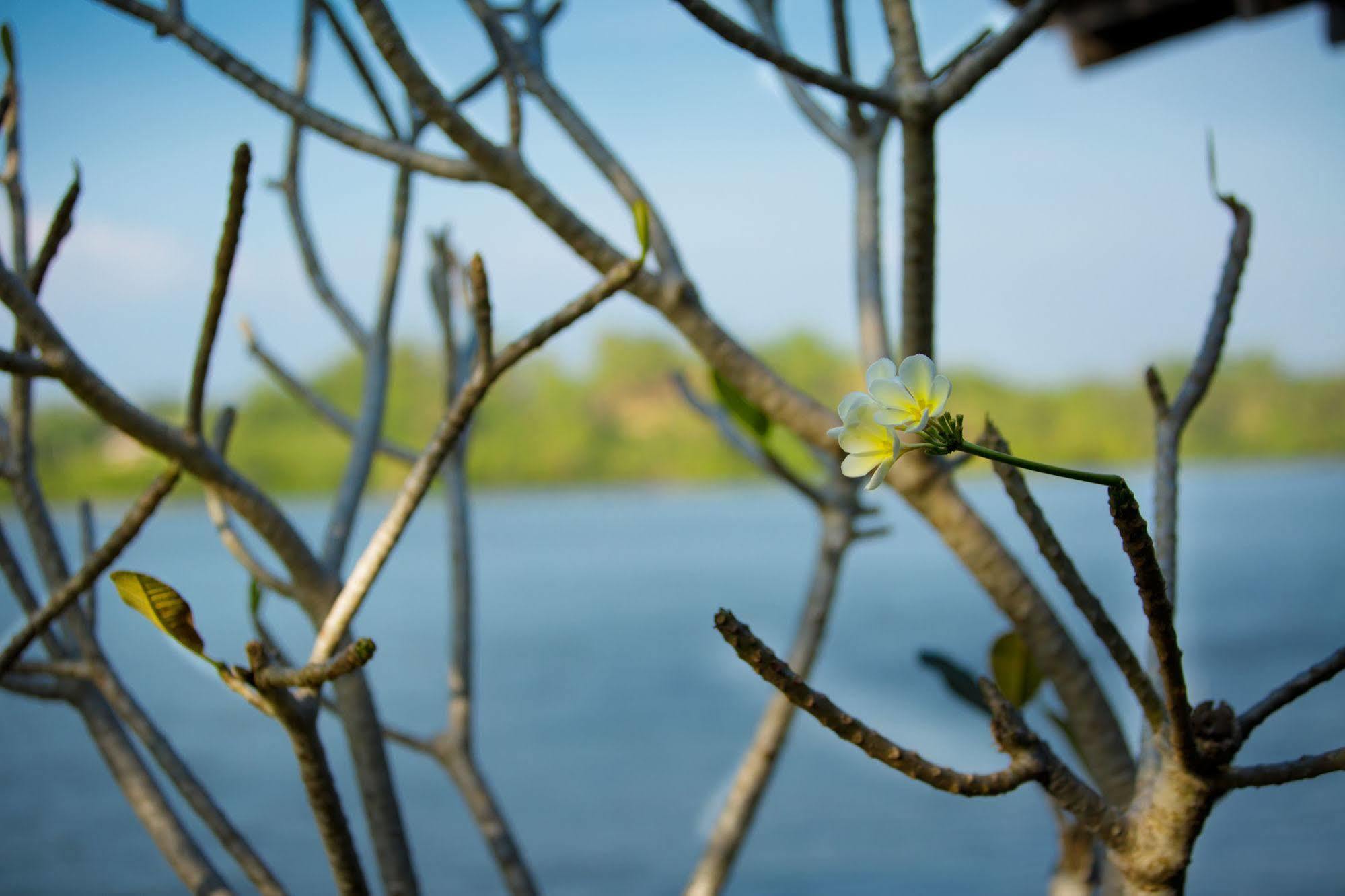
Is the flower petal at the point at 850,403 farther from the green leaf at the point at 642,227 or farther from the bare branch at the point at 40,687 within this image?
the bare branch at the point at 40,687

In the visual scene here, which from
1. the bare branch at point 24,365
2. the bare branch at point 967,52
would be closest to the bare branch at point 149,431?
the bare branch at point 24,365

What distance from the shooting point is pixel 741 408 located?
76 cm

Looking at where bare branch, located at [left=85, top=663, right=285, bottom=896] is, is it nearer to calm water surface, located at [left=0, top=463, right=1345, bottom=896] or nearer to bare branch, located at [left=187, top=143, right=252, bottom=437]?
bare branch, located at [left=187, top=143, right=252, bottom=437]

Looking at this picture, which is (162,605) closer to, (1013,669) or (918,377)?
(918,377)

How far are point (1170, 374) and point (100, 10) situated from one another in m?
2.12

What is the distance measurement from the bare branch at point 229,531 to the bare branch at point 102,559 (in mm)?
104

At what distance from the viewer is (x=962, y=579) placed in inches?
107

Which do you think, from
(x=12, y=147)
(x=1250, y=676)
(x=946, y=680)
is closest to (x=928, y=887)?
(x=946, y=680)

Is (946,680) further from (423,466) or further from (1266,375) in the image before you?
(1266,375)

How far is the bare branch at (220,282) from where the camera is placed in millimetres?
486

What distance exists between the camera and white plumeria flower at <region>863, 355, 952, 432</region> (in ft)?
1.01

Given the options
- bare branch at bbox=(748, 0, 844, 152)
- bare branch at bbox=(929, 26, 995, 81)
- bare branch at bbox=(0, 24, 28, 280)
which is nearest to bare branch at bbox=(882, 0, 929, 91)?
bare branch at bbox=(929, 26, 995, 81)

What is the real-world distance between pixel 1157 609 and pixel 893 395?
120mm

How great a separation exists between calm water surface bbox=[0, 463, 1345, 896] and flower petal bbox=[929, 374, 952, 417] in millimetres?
743
